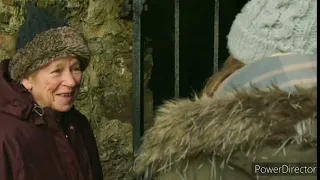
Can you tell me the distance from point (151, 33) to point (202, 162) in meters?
1.91

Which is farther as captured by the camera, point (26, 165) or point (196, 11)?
point (196, 11)

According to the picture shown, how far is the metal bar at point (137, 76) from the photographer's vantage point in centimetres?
255

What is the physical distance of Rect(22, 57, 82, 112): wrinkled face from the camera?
73.4 inches

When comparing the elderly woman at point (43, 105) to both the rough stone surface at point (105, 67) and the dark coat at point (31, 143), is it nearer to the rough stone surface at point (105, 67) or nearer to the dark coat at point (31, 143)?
the dark coat at point (31, 143)

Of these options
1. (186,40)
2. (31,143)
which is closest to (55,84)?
(31,143)

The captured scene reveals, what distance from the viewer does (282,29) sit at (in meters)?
1.30

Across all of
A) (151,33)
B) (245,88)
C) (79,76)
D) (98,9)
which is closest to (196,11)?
(151,33)

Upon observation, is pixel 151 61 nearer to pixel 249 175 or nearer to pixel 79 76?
pixel 79 76

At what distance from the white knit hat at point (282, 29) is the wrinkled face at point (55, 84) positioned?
70cm

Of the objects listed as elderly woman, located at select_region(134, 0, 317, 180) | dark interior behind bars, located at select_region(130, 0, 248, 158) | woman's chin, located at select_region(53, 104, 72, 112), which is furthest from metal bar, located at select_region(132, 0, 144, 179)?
elderly woman, located at select_region(134, 0, 317, 180)

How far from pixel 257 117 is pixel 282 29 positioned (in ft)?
0.71

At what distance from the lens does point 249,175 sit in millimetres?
1183

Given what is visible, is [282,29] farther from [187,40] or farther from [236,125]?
[187,40]

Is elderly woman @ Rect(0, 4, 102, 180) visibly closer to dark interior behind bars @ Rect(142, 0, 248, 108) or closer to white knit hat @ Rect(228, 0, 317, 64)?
white knit hat @ Rect(228, 0, 317, 64)
